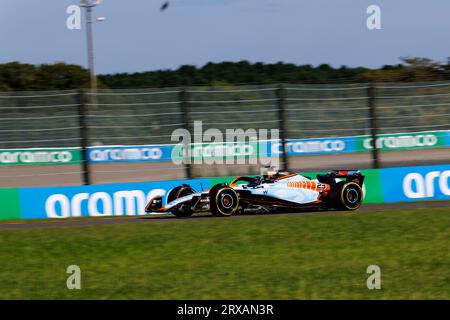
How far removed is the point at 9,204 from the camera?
1538 centimetres

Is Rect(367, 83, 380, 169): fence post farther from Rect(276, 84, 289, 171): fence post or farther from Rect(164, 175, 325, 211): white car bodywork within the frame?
Rect(164, 175, 325, 211): white car bodywork

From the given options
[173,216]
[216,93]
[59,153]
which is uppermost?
[216,93]

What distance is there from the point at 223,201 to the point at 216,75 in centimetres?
2981

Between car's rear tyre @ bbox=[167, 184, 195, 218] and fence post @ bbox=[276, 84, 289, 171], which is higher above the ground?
fence post @ bbox=[276, 84, 289, 171]

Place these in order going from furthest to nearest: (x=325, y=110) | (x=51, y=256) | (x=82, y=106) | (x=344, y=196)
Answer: (x=325, y=110) → (x=82, y=106) → (x=344, y=196) → (x=51, y=256)

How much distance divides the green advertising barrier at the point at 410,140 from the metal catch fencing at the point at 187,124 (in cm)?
4

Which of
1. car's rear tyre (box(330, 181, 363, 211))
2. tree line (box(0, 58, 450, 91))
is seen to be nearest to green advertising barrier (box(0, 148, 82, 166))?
car's rear tyre (box(330, 181, 363, 211))

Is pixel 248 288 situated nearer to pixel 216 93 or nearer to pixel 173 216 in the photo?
pixel 173 216

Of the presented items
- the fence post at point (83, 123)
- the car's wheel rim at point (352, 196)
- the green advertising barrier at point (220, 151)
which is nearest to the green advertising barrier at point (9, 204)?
the fence post at point (83, 123)

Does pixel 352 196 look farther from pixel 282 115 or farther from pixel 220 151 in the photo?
pixel 220 151

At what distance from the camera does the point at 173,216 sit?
14.5 meters

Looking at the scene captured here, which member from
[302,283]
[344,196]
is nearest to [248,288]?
[302,283]

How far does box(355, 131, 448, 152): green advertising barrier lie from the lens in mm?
18016
